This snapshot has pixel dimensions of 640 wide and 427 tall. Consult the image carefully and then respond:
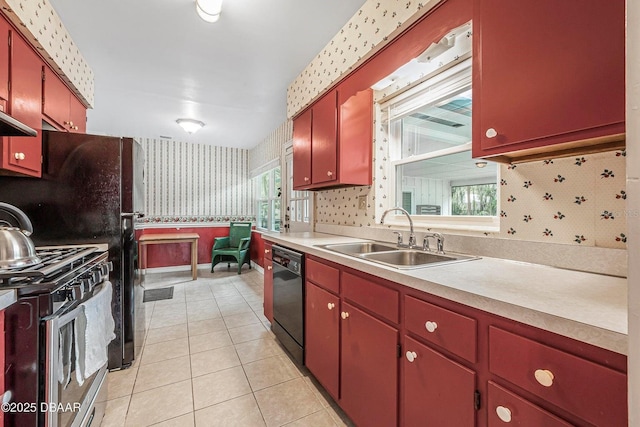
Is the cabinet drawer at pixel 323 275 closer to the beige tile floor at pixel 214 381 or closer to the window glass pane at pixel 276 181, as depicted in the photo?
the beige tile floor at pixel 214 381

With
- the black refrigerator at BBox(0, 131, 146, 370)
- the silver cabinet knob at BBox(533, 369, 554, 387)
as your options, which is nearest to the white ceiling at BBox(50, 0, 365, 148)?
the black refrigerator at BBox(0, 131, 146, 370)

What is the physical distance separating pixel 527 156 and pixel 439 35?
0.70 meters

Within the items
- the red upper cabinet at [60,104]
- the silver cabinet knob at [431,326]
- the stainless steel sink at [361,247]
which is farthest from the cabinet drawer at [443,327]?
the red upper cabinet at [60,104]

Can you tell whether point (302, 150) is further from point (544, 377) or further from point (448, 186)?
point (544, 377)

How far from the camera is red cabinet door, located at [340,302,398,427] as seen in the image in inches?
44.1

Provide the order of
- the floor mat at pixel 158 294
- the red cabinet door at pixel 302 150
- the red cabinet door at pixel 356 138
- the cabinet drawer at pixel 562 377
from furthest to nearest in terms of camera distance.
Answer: the floor mat at pixel 158 294 → the red cabinet door at pixel 302 150 → the red cabinet door at pixel 356 138 → the cabinet drawer at pixel 562 377

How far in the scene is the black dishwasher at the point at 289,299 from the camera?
6.20ft

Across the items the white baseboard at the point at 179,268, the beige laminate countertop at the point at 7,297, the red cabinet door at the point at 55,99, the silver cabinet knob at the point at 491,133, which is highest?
the red cabinet door at the point at 55,99

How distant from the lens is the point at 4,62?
1455 mm

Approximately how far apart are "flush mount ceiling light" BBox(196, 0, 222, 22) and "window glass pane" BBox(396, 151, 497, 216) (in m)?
1.67

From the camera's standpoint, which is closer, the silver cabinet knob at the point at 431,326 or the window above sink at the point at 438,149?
the silver cabinet knob at the point at 431,326

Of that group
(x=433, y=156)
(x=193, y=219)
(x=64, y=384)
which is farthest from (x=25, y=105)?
(x=193, y=219)

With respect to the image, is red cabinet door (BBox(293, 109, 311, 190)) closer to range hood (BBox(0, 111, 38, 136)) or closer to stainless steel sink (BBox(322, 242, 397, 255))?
stainless steel sink (BBox(322, 242, 397, 255))

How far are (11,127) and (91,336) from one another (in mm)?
1035
